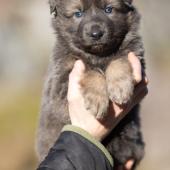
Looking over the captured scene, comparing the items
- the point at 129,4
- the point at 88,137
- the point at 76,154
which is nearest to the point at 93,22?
the point at 129,4

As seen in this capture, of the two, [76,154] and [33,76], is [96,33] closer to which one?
[76,154]

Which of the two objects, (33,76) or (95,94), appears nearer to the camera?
(95,94)

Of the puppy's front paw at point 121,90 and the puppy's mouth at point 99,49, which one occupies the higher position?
the puppy's mouth at point 99,49

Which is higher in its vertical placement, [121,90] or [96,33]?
[96,33]

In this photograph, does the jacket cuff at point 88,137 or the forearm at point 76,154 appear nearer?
the forearm at point 76,154

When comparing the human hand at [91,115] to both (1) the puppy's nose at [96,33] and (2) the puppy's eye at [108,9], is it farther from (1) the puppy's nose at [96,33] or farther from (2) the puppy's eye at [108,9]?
(2) the puppy's eye at [108,9]

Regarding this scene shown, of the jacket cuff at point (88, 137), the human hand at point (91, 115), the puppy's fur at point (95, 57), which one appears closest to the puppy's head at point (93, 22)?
the puppy's fur at point (95, 57)

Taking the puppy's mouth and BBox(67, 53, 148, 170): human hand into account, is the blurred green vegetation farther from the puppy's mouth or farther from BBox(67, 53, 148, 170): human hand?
BBox(67, 53, 148, 170): human hand

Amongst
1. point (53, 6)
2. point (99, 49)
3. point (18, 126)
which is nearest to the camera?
point (99, 49)
